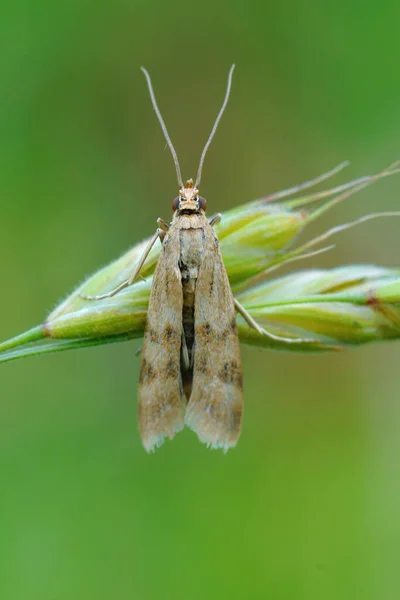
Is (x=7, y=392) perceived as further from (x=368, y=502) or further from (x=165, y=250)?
(x=368, y=502)

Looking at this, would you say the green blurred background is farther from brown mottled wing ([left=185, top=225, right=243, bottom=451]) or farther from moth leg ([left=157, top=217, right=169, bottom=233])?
moth leg ([left=157, top=217, right=169, bottom=233])

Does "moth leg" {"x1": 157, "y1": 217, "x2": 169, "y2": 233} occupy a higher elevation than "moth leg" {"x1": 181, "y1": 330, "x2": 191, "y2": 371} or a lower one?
higher

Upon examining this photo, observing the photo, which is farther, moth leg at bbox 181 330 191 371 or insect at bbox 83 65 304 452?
moth leg at bbox 181 330 191 371

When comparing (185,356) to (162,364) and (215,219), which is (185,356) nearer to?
(162,364)

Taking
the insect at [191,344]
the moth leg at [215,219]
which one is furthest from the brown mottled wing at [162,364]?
the moth leg at [215,219]

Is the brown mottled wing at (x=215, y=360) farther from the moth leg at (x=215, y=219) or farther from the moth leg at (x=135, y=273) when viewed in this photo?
the moth leg at (x=135, y=273)

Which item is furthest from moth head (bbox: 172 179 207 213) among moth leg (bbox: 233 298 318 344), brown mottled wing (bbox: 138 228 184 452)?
moth leg (bbox: 233 298 318 344)

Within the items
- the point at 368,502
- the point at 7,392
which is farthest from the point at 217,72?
the point at 368,502

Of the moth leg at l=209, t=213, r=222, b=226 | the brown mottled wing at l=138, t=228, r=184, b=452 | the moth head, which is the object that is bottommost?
the brown mottled wing at l=138, t=228, r=184, b=452
